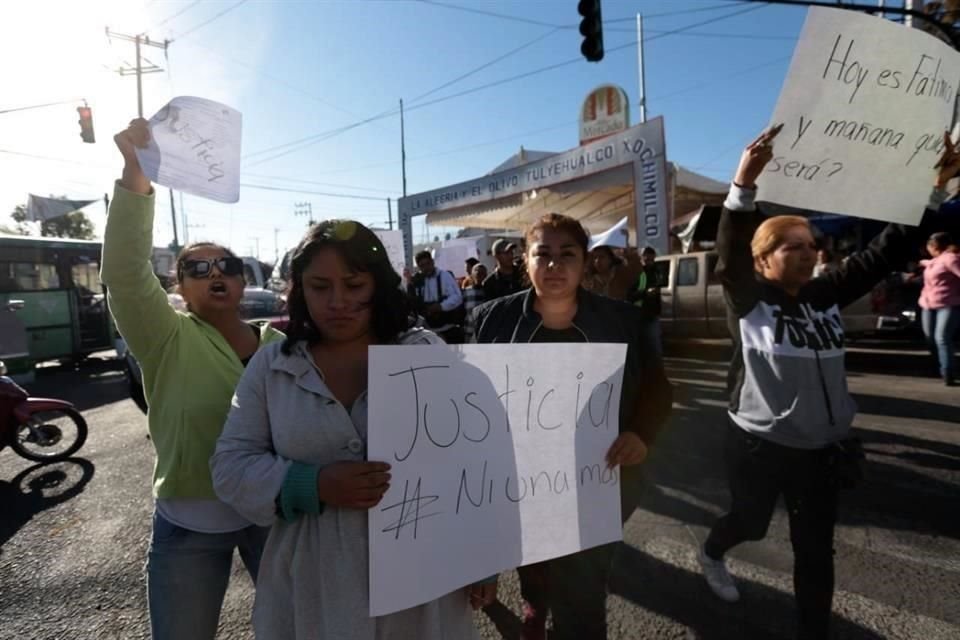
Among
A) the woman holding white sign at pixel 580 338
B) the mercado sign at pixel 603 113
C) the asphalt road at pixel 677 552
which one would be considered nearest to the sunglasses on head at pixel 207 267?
the woman holding white sign at pixel 580 338

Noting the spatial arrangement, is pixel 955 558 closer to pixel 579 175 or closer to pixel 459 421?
pixel 459 421

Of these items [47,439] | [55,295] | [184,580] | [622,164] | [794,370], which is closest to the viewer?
[184,580]

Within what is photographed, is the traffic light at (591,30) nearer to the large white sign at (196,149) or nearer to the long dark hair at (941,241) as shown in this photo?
the long dark hair at (941,241)

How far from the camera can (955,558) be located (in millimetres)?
2842

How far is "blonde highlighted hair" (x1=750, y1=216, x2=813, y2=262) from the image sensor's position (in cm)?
212

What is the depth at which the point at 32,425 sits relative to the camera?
17.0 feet

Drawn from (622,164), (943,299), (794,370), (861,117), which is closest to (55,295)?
(622,164)

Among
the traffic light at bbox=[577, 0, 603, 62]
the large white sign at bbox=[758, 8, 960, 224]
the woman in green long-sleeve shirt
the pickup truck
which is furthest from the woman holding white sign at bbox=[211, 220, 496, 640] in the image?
the pickup truck

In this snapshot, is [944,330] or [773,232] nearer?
[773,232]

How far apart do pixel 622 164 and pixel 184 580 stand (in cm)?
1131

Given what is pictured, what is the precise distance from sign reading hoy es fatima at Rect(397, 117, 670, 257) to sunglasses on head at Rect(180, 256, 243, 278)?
9.97 meters

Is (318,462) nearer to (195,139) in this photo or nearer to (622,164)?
(195,139)

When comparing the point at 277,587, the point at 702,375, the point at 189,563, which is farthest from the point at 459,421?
the point at 702,375

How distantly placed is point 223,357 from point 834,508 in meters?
2.25
